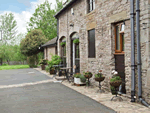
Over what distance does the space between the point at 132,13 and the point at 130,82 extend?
246cm

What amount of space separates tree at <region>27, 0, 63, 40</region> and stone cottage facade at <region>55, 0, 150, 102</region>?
25.6 metres

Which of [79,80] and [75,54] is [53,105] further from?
[75,54]

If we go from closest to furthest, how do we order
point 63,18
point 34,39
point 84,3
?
point 84,3 → point 63,18 → point 34,39

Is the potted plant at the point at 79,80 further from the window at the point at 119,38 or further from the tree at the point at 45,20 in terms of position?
the tree at the point at 45,20

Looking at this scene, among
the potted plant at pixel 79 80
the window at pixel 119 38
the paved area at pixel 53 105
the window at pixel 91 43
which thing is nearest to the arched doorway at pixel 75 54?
the window at pixel 91 43

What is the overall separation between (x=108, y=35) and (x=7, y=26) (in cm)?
4559

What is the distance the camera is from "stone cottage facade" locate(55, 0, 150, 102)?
582 centimetres

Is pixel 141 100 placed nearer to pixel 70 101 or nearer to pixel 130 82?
pixel 130 82

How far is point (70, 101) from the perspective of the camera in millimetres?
6469

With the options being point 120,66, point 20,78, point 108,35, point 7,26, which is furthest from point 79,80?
point 7,26

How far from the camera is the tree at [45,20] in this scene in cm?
3778

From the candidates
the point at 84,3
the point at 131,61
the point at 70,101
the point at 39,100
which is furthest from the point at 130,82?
the point at 84,3

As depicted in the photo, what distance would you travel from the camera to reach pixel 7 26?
159 feet

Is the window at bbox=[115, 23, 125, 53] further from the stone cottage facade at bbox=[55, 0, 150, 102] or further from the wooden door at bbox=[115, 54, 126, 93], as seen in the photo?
the wooden door at bbox=[115, 54, 126, 93]
